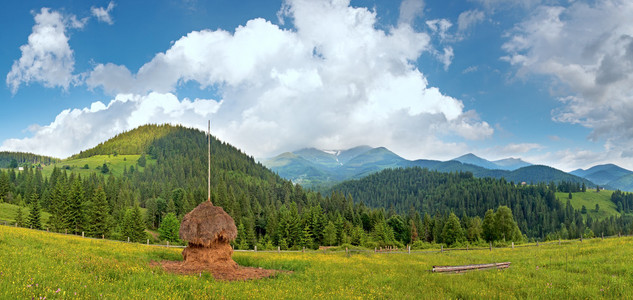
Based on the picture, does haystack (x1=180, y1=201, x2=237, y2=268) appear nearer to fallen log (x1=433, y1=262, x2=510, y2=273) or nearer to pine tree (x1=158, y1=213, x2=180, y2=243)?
fallen log (x1=433, y1=262, x2=510, y2=273)

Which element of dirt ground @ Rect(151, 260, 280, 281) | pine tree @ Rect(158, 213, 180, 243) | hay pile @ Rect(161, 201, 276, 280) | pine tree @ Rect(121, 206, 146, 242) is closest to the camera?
dirt ground @ Rect(151, 260, 280, 281)

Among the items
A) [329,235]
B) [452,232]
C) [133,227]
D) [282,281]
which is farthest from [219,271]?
[452,232]

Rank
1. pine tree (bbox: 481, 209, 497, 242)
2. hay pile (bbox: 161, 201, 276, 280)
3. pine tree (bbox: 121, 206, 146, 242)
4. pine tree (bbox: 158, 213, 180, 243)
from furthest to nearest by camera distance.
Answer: pine tree (bbox: 158, 213, 180, 243) < pine tree (bbox: 481, 209, 497, 242) < pine tree (bbox: 121, 206, 146, 242) < hay pile (bbox: 161, 201, 276, 280)

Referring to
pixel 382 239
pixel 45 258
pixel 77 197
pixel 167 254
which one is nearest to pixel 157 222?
pixel 77 197

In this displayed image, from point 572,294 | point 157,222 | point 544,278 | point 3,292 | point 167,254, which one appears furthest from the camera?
point 157,222

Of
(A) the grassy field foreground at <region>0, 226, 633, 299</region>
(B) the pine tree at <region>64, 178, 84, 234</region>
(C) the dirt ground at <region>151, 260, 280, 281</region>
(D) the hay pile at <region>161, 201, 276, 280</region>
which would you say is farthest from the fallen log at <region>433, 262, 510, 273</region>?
(B) the pine tree at <region>64, 178, 84, 234</region>

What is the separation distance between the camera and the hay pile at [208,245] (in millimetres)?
21625

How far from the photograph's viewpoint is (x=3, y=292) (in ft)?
33.9

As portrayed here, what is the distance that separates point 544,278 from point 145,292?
2186 centimetres

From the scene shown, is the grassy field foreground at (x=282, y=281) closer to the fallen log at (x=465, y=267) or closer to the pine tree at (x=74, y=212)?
the fallen log at (x=465, y=267)

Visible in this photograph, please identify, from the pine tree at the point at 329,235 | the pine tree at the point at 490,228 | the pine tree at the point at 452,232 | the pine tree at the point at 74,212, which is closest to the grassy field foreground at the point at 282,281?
the pine tree at the point at 74,212

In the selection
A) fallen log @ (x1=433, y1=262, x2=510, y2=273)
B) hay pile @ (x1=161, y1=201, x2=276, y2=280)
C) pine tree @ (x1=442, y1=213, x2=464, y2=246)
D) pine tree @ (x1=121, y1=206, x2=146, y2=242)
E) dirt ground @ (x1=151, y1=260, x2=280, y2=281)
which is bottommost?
pine tree @ (x1=442, y1=213, x2=464, y2=246)

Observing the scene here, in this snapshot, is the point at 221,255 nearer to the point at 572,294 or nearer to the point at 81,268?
the point at 81,268

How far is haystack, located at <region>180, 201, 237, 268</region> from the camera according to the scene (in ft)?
73.2
